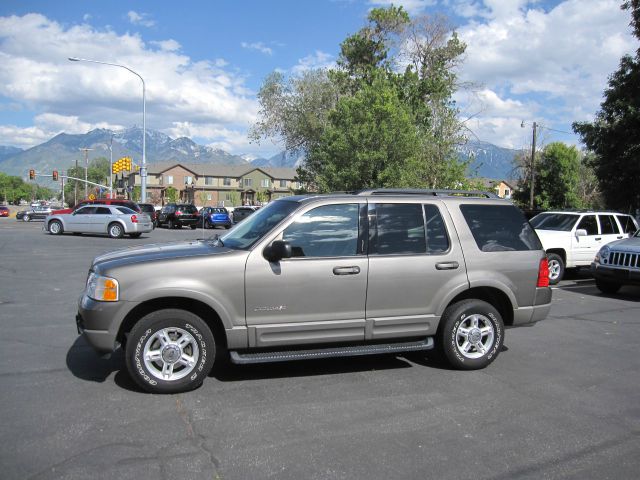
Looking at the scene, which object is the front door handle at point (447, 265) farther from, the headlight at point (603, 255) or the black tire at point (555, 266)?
the black tire at point (555, 266)

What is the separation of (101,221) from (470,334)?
890 inches

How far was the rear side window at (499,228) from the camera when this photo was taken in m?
5.72

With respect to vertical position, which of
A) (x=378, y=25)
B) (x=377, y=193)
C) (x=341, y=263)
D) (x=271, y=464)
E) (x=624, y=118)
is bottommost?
(x=271, y=464)

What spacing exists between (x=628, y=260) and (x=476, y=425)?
7714mm

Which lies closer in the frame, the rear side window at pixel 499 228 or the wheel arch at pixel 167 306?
the wheel arch at pixel 167 306

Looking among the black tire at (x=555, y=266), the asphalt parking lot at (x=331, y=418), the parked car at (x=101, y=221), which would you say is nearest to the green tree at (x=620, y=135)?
the black tire at (x=555, y=266)

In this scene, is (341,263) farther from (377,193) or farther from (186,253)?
(186,253)

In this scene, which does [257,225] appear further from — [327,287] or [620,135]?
[620,135]

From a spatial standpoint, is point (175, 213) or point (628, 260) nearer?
point (628, 260)

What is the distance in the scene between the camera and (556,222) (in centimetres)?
1319

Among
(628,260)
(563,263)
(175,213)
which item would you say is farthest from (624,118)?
(175,213)

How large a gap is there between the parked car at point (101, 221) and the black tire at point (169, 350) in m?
21.1

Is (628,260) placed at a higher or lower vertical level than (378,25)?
lower

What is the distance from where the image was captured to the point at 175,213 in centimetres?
3656
